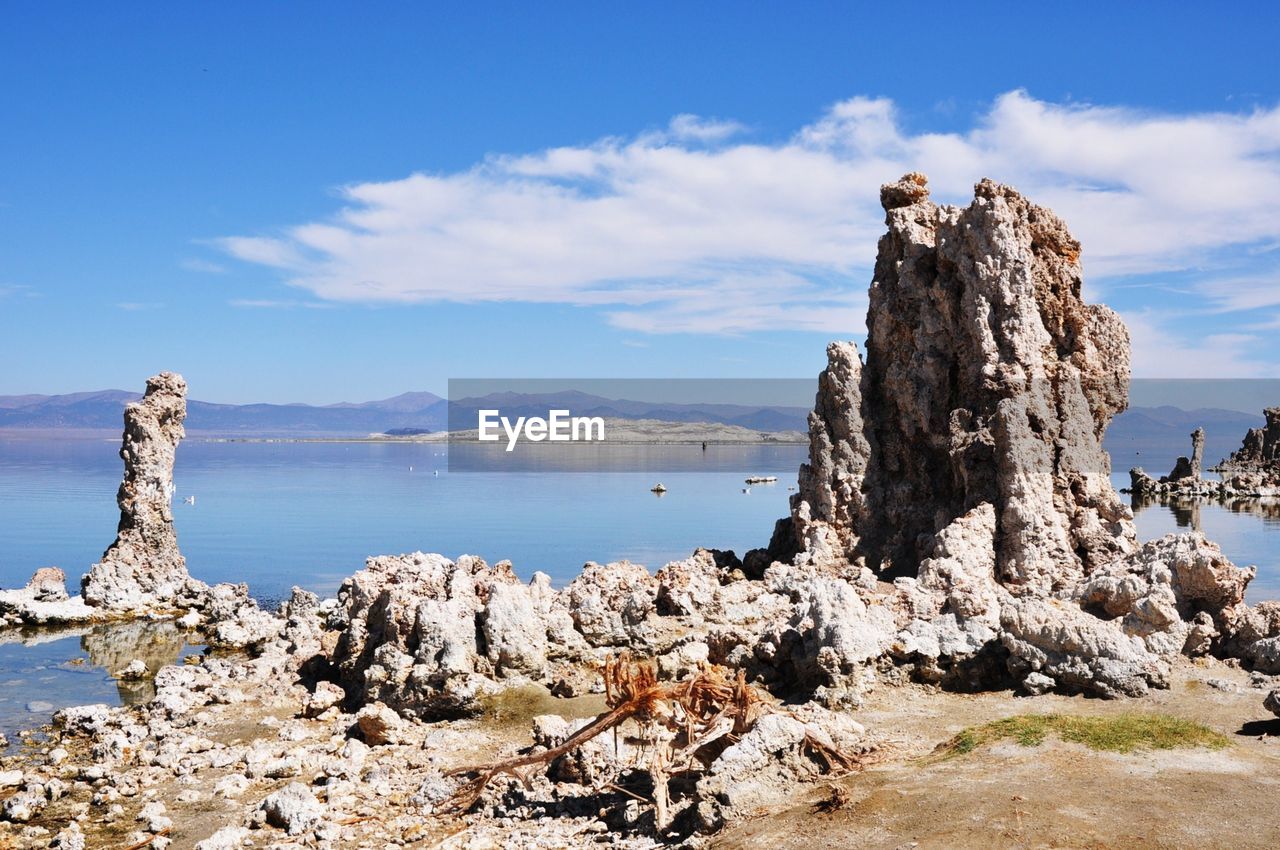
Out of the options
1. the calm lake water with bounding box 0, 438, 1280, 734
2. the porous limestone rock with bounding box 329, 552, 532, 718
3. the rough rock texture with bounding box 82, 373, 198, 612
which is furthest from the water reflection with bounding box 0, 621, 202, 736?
the porous limestone rock with bounding box 329, 552, 532, 718

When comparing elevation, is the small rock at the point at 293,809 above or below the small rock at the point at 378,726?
below

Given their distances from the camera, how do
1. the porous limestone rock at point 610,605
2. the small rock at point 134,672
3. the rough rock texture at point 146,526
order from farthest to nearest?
1. the rough rock texture at point 146,526
2. the small rock at point 134,672
3. the porous limestone rock at point 610,605

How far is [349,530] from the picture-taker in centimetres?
4622

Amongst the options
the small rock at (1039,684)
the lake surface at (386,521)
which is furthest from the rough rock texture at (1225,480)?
the small rock at (1039,684)

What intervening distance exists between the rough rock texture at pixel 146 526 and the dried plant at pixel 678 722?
18.2m

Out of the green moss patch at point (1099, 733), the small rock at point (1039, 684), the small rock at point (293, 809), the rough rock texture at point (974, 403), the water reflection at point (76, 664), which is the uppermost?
the rough rock texture at point (974, 403)

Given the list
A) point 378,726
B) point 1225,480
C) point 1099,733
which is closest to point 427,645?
point 378,726

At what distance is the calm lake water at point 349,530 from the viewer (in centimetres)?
2208

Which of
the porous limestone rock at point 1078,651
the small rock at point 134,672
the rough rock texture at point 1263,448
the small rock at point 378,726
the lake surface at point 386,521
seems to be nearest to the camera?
the porous limestone rock at point 1078,651

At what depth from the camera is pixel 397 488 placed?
77375mm

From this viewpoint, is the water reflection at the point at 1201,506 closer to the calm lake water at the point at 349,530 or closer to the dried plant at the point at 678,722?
the calm lake water at the point at 349,530

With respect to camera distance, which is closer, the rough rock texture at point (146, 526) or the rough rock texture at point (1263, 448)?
the rough rock texture at point (146, 526)

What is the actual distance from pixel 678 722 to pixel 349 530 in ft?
124

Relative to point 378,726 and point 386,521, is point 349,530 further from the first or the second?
point 378,726
